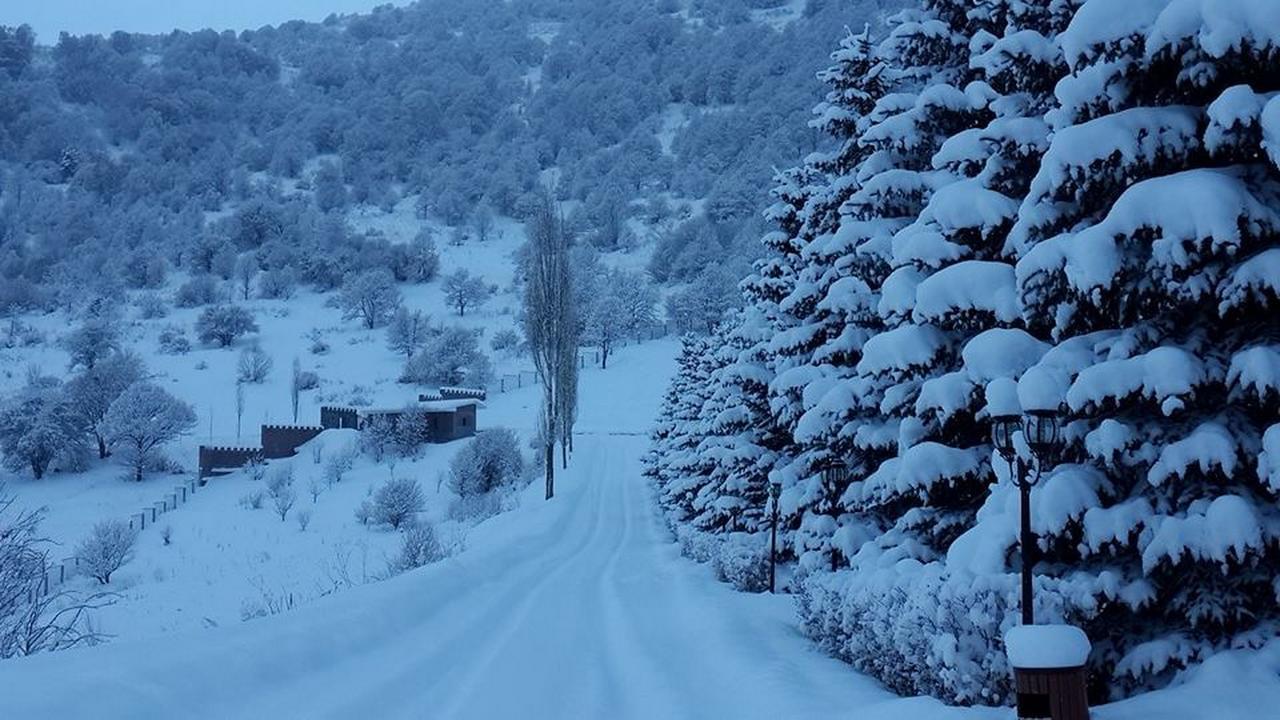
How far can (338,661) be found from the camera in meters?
8.96

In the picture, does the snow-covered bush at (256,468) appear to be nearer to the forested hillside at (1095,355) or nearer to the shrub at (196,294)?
the forested hillside at (1095,355)

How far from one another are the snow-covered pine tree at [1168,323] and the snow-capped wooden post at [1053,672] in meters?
1.23

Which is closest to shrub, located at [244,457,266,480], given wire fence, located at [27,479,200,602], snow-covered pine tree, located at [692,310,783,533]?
wire fence, located at [27,479,200,602]

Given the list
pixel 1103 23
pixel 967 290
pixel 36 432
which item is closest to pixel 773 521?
pixel 967 290

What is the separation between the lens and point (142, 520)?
118 ft

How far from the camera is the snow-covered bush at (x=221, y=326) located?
7344 cm

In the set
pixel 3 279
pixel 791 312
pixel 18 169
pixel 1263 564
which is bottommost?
pixel 1263 564

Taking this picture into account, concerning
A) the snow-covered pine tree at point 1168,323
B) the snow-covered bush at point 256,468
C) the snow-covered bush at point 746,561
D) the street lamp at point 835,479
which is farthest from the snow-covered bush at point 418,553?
the snow-covered bush at point 256,468

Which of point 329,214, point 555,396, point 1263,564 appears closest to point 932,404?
point 1263,564

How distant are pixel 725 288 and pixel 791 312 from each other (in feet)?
235

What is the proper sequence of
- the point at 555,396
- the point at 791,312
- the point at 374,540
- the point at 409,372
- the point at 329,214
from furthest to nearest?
the point at 329,214, the point at 409,372, the point at 555,396, the point at 374,540, the point at 791,312

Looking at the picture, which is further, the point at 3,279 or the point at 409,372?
the point at 3,279

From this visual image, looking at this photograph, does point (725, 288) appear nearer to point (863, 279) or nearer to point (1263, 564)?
point (863, 279)

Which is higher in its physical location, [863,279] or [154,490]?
[863,279]
